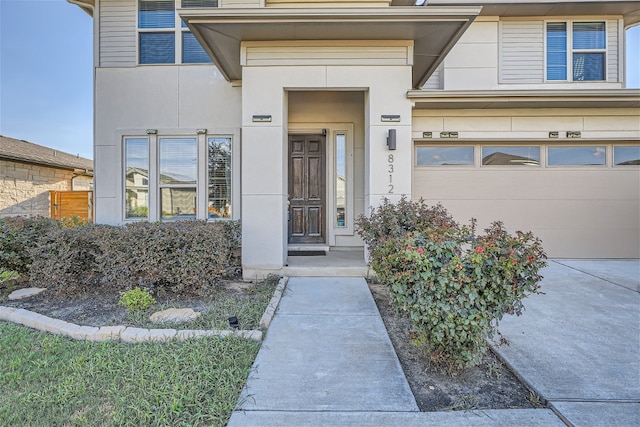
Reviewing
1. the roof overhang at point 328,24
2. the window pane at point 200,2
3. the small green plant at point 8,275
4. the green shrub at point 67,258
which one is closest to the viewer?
the green shrub at point 67,258

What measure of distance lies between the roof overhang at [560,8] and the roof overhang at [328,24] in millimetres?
2642

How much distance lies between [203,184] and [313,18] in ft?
11.7

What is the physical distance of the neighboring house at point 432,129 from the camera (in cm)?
607

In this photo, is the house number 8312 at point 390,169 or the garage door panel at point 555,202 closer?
the house number 8312 at point 390,169

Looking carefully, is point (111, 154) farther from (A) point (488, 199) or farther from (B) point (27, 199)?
(A) point (488, 199)

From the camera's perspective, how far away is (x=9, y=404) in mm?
2088

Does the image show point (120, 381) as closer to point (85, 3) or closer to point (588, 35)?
point (85, 3)

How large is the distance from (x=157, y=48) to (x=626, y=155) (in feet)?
31.5

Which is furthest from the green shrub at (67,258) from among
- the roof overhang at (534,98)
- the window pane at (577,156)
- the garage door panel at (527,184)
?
the window pane at (577,156)

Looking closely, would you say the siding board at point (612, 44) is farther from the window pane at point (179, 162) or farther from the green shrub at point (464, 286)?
the window pane at point (179, 162)

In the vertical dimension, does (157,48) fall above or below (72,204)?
above

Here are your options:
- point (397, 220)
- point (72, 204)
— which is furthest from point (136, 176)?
point (72, 204)

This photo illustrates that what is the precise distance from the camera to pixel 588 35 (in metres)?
6.84

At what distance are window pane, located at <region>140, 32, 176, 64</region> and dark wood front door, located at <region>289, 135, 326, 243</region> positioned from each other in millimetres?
2865
